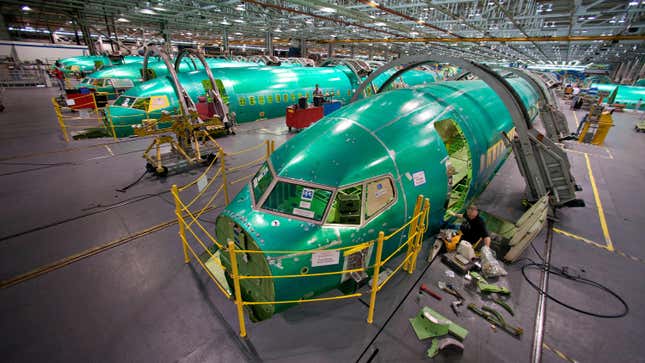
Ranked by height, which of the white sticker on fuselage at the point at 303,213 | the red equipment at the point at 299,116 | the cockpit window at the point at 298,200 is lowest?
the red equipment at the point at 299,116

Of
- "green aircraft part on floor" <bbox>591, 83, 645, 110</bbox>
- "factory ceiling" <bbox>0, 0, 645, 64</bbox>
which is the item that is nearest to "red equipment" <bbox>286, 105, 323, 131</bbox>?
"factory ceiling" <bbox>0, 0, 645, 64</bbox>

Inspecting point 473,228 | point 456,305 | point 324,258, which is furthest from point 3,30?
point 456,305

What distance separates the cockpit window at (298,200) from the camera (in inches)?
203

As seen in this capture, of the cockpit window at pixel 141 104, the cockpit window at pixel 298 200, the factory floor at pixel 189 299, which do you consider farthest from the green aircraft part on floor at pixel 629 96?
the cockpit window at pixel 141 104

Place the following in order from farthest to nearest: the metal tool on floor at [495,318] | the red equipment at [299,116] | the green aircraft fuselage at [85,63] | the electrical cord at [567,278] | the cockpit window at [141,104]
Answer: the green aircraft fuselage at [85,63], the red equipment at [299,116], the cockpit window at [141,104], the electrical cord at [567,278], the metal tool on floor at [495,318]

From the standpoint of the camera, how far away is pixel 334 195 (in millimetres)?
5109

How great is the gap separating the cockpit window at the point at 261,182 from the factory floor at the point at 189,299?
2.60 m

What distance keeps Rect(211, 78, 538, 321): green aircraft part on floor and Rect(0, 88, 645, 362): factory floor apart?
886 millimetres

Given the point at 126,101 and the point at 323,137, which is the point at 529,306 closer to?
the point at 323,137

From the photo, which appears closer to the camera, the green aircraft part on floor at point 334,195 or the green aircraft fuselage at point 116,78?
the green aircraft part on floor at point 334,195

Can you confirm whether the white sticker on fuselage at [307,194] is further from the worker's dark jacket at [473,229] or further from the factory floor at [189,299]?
the worker's dark jacket at [473,229]

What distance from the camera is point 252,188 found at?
5.93 m

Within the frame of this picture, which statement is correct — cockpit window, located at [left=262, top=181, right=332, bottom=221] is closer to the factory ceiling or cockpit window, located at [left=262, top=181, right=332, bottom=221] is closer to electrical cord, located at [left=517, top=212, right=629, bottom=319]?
electrical cord, located at [left=517, top=212, right=629, bottom=319]

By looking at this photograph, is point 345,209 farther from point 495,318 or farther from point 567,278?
point 567,278
